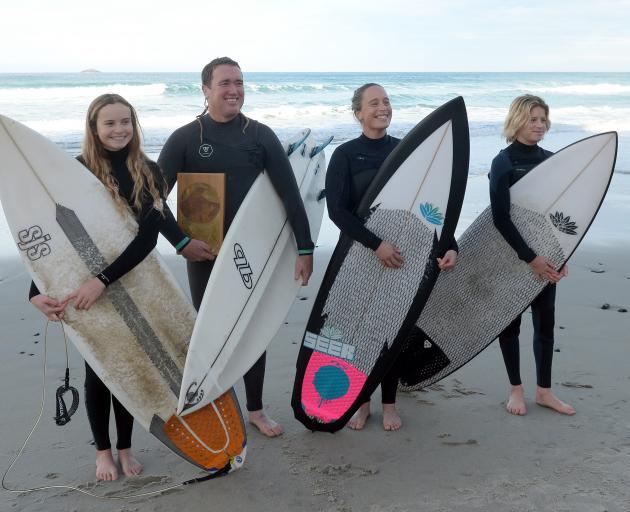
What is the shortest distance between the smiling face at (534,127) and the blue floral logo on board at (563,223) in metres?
0.42

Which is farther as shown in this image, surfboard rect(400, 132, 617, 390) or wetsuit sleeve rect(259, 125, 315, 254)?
surfboard rect(400, 132, 617, 390)

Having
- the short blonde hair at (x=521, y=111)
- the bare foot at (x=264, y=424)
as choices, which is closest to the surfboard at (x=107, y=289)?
the bare foot at (x=264, y=424)

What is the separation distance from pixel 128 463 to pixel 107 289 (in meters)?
0.75

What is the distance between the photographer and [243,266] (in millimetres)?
2875

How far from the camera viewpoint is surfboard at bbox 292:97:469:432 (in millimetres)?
2959

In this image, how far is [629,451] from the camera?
2.76m

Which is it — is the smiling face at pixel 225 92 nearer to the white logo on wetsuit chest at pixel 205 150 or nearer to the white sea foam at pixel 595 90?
the white logo on wetsuit chest at pixel 205 150

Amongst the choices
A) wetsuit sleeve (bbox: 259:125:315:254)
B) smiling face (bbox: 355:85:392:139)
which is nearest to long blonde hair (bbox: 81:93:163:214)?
wetsuit sleeve (bbox: 259:125:315:254)

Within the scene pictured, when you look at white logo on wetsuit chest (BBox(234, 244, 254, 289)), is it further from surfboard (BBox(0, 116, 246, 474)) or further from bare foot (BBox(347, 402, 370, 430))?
bare foot (BBox(347, 402, 370, 430))

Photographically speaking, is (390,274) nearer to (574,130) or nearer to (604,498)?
(604,498)

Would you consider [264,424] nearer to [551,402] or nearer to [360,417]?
[360,417]

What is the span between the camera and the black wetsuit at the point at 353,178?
2.85 m

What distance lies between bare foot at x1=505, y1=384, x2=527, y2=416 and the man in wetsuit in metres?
1.31

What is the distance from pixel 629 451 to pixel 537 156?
1.41m
